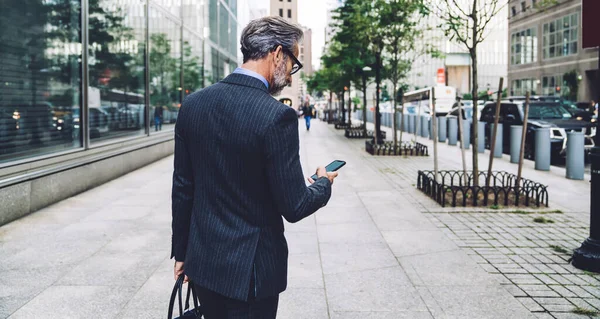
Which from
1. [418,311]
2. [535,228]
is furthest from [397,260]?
[535,228]

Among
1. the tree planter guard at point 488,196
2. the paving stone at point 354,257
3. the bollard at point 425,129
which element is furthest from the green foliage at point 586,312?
the bollard at point 425,129

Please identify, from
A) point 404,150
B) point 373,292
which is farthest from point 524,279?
point 404,150

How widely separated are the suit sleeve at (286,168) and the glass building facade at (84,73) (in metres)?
7.02

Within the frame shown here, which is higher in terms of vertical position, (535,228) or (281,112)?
(281,112)

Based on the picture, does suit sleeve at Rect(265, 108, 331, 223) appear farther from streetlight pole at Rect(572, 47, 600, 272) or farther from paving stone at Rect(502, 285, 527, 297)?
streetlight pole at Rect(572, 47, 600, 272)

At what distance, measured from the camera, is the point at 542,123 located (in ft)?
57.0

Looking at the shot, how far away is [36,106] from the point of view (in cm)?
918

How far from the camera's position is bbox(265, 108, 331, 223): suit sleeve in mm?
2129

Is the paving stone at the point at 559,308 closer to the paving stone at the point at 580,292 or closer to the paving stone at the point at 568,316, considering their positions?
the paving stone at the point at 568,316

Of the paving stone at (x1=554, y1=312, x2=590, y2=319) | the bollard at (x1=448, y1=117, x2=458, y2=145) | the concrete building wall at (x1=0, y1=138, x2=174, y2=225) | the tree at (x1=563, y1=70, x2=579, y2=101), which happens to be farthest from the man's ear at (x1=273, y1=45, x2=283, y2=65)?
the tree at (x1=563, y1=70, x2=579, y2=101)

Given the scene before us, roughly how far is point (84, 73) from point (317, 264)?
722 centimetres

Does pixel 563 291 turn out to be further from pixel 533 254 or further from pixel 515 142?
pixel 515 142

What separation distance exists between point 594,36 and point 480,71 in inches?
4389

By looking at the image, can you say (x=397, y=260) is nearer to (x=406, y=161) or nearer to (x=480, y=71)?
(x=406, y=161)
